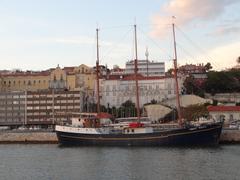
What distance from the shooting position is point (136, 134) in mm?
58094

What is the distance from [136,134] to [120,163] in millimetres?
16204

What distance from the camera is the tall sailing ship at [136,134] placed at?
5675cm

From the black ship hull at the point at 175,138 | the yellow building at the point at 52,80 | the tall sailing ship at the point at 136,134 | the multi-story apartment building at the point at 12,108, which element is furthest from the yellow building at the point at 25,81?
the black ship hull at the point at 175,138

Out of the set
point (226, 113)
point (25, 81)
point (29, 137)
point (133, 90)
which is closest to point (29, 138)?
point (29, 137)

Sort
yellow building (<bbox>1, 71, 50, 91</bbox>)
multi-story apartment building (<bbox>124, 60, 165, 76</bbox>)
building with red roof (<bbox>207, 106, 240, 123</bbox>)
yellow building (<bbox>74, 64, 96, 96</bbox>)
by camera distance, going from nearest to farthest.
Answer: building with red roof (<bbox>207, 106, 240, 123</bbox>)
yellow building (<bbox>74, 64, 96, 96</bbox>)
yellow building (<bbox>1, 71, 50, 91</bbox>)
multi-story apartment building (<bbox>124, 60, 165, 76</bbox>)

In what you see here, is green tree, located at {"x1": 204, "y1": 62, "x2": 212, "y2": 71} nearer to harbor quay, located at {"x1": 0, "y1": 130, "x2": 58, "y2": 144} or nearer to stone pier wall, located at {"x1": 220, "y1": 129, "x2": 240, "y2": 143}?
harbor quay, located at {"x1": 0, "y1": 130, "x2": 58, "y2": 144}

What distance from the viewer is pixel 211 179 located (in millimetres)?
32938

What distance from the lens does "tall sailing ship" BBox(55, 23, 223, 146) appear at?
2234 inches

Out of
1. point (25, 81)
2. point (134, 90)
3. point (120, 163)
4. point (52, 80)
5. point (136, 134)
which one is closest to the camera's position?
point (120, 163)

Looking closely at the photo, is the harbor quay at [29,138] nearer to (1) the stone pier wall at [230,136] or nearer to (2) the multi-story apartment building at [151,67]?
(1) the stone pier wall at [230,136]

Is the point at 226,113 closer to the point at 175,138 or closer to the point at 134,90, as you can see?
the point at 175,138

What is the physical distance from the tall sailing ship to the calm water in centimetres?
A: 277

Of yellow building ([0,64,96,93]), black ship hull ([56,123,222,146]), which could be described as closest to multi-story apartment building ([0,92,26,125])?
yellow building ([0,64,96,93])

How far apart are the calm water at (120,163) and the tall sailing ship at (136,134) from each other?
277 cm
